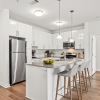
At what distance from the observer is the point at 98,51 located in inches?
254

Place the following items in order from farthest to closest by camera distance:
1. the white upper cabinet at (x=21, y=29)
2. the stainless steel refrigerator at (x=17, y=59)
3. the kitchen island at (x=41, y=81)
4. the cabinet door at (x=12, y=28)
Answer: the white upper cabinet at (x=21, y=29)
the cabinet door at (x=12, y=28)
the stainless steel refrigerator at (x=17, y=59)
the kitchen island at (x=41, y=81)

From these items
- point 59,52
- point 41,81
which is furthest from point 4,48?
point 59,52

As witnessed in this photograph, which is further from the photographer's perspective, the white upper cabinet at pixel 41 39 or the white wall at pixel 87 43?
the white upper cabinet at pixel 41 39

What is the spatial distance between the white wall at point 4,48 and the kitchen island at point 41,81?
1.28 meters

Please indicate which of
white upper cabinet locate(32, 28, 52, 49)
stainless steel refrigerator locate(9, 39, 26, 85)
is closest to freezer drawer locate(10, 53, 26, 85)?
stainless steel refrigerator locate(9, 39, 26, 85)

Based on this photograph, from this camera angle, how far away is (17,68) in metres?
3.92

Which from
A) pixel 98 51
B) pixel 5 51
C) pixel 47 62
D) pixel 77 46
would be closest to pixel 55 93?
pixel 47 62

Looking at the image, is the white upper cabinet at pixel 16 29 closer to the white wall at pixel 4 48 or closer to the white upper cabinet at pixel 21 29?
the white upper cabinet at pixel 21 29

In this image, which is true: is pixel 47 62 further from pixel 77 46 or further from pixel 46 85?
pixel 77 46

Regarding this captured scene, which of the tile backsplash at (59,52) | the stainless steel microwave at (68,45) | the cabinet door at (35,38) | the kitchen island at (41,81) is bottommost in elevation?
the kitchen island at (41,81)

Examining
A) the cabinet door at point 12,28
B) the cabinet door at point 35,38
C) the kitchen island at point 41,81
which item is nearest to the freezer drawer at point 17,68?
the cabinet door at point 12,28

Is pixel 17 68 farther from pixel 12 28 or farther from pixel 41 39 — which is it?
pixel 41 39

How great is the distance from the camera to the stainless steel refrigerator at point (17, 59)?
3.74 metres

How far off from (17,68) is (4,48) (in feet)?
2.98
